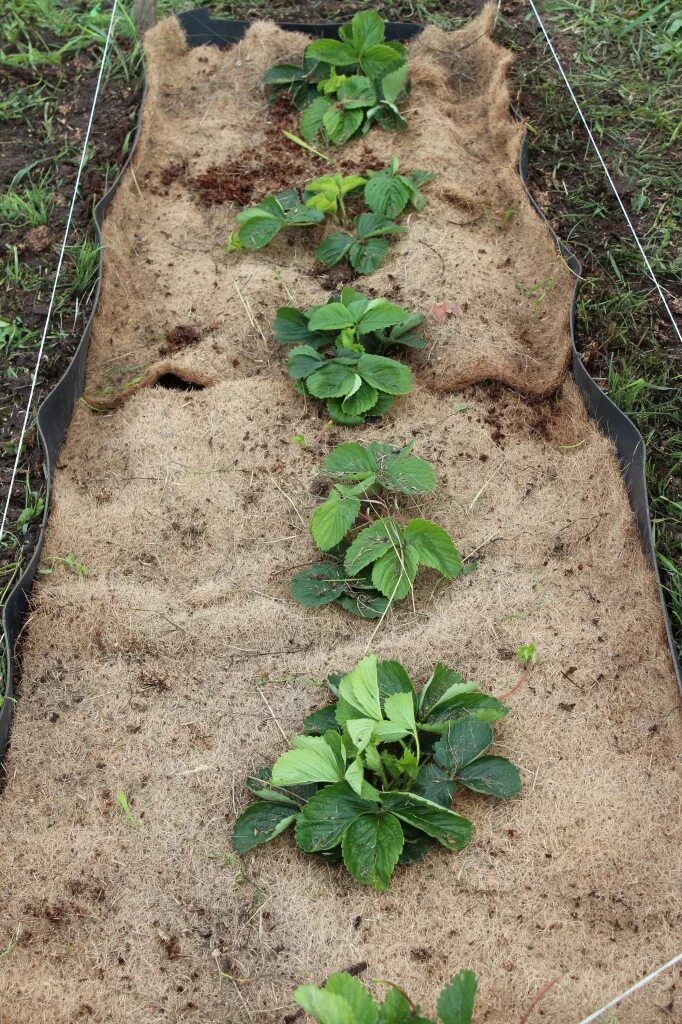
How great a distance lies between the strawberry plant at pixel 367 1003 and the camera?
1469mm

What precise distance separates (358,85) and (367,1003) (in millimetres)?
3060

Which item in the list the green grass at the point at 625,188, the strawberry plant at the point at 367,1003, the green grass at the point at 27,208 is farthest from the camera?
the green grass at the point at 27,208

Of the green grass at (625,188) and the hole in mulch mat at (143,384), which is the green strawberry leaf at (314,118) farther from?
the hole in mulch mat at (143,384)

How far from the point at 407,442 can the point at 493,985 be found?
1343 mm

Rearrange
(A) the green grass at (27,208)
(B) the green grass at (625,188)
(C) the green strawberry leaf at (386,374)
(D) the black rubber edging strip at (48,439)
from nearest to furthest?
(D) the black rubber edging strip at (48,439), (C) the green strawberry leaf at (386,374), (B) the green grass at (625,188), (A) the green grass at (27,208)

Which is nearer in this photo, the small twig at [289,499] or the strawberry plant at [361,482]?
the strawberry plant at [361,482]

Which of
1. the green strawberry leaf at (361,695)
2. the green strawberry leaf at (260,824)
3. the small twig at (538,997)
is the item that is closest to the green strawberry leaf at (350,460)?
the green strawberry leaf at (361,695)

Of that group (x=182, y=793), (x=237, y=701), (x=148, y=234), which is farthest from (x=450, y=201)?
(x=182, y=793)

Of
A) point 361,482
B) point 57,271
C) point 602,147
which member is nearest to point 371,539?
point 361,482

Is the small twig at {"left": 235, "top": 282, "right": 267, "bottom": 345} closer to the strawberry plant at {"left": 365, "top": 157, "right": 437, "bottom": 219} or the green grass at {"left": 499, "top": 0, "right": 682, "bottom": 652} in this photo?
the strawberry plant at {"left": 365, "top": 157, "right": 437, "bottom": 219}

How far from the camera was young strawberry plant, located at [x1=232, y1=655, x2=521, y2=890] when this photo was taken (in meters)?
1.88

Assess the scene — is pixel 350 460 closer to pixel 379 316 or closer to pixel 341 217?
pixel 379 316

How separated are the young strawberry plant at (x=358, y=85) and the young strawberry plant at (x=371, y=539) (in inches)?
62.9

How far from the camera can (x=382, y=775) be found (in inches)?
77.5
